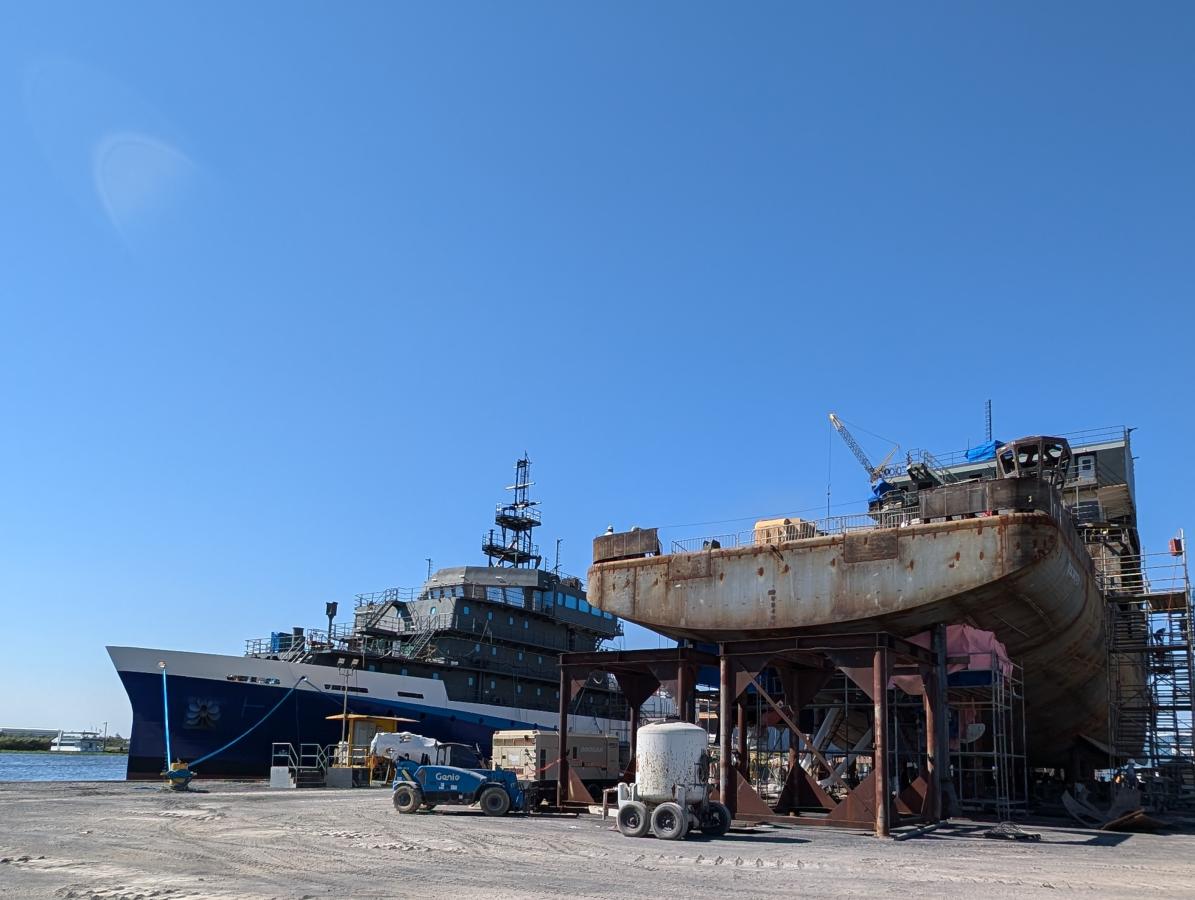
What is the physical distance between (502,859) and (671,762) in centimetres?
554

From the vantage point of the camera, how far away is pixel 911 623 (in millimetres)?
28219

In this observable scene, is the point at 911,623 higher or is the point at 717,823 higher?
the point at 911,623

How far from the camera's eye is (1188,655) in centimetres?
3600

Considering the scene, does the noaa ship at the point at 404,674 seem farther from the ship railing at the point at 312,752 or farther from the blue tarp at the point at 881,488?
the blue tarp at the point at 881,488

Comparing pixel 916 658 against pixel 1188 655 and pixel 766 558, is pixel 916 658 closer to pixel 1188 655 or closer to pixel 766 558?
pixel 766 558

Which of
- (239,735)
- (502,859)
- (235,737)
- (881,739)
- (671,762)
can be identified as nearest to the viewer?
Answer: (502,859)

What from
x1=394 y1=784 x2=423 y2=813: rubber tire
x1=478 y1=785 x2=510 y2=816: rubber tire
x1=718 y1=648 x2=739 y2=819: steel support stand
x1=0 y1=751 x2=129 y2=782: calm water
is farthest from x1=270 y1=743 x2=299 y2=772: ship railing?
x1=718 y1=648 x2=739 y2=819: steel support stand

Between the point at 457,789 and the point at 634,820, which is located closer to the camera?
the point at 634,820

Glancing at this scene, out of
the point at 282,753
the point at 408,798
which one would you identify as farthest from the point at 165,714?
the point at 408,798

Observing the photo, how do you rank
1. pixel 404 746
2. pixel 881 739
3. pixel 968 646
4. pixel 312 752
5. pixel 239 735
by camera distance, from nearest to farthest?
pixel 881 739, pixel 968 646, pixel 404 746, pixel 239 735, pixel 312 752

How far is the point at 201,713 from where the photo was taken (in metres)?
43.7

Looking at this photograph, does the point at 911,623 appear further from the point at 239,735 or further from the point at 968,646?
the point at 239,735

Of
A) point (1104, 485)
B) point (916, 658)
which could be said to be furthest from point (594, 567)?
point (1104, 485)

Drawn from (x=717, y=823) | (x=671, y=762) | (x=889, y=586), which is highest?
(x=889, y=586)
